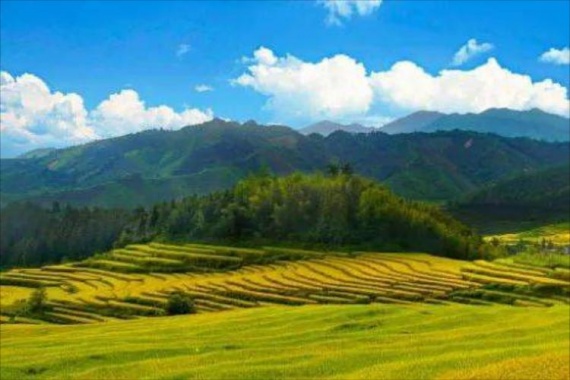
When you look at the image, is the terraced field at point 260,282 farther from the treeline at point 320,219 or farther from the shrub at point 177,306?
the treeline at point 320,219

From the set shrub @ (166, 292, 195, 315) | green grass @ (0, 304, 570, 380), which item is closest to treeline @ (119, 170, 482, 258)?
shrub @ (166, 292, 195, 315)

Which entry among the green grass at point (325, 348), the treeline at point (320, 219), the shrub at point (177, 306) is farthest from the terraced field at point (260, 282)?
the green grass at point (325, 348)

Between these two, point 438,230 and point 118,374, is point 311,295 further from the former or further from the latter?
point 438,230

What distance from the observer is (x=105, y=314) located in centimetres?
8519

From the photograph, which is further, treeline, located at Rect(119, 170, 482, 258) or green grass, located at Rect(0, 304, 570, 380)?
treeline, located at Rect(119, 170, 482, 258)

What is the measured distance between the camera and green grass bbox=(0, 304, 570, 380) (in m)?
27.0

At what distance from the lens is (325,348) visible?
33875 mm

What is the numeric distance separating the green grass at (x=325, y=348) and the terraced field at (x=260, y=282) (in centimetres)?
3247

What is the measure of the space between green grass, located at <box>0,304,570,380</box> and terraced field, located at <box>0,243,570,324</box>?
32467mm

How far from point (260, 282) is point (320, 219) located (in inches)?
2168

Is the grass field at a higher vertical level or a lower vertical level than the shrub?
higher

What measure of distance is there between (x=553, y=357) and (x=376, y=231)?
12363 cm

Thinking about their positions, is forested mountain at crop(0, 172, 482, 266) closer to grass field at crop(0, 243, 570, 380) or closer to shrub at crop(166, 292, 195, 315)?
grass field at crop(0, 243, 570, 380)

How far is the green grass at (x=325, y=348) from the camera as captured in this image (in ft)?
88.7
